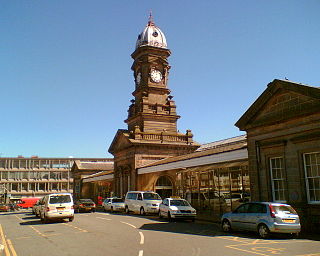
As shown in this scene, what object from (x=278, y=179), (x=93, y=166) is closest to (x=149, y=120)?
(x=278, y=179)

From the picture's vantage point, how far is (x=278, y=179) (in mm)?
17750

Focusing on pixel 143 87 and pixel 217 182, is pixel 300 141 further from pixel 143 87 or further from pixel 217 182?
pixel 143 87

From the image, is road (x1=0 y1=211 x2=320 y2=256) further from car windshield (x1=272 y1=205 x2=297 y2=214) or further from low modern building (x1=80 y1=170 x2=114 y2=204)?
low modern building (x1=80 y1=170 x2=114 y2=204)

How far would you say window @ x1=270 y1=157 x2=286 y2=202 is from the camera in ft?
57.5

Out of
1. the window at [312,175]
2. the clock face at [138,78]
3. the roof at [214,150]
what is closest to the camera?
the window at [312,175]

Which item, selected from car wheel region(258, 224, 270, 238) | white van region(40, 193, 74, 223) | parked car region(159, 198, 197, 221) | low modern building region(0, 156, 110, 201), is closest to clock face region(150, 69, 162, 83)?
parked car region(159, 198, 197, 221)

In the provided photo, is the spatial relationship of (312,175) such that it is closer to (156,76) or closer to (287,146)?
(287,146)

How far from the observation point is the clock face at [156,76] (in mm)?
43562

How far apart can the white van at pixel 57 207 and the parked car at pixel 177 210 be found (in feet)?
20.6

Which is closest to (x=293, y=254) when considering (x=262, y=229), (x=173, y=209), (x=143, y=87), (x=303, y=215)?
(x=262, y=229)

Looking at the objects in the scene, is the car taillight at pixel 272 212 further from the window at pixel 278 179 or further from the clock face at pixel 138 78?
the clock face at pixel 138 78

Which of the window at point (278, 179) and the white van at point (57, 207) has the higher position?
the window at point (278, 179)

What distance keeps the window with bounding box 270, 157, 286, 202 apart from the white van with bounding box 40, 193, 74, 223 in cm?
1283

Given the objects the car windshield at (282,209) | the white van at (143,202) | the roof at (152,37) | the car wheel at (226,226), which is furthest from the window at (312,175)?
the roof at (152,37)
